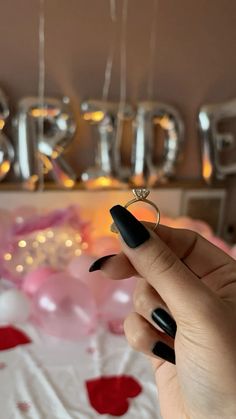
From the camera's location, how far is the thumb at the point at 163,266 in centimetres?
57

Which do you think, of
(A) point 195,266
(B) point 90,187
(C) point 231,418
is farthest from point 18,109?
(C) point 231,418

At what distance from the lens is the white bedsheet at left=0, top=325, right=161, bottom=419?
982 mm

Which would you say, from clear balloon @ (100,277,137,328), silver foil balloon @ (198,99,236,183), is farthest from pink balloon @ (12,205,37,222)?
silver foil balloon @ (198,99,236,183)

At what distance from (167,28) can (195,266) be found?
137 centimetres

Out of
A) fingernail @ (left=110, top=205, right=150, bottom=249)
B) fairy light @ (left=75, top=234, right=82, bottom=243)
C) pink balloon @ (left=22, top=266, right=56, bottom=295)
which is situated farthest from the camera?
fairy light @ (left=75, top=234, right=82, bottom=243)

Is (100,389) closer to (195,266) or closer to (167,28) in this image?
(195,266)

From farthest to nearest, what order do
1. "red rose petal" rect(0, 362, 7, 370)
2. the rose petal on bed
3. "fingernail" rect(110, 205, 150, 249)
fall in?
1. "red rose petal" rect(0, 362, 7, 370)
2. the rose petal on bed
3. "fingernail" rect(110, 205, 150, 249)

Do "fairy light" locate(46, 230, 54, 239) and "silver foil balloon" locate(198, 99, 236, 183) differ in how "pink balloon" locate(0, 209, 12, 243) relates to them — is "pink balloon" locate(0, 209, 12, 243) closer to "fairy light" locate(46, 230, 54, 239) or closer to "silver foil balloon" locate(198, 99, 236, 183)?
"fairy light" locate(46, 230, 54, 239)

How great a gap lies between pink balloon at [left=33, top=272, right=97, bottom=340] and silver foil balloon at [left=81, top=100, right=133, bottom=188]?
64 centimetres

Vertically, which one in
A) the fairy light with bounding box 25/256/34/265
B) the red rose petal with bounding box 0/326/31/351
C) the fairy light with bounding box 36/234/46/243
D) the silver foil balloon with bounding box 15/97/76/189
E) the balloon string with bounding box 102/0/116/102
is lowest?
the red rose petal with bounding box 0/326/31/351

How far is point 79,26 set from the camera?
1702 millimetres

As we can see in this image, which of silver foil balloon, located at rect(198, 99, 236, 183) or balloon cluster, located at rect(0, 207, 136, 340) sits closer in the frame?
balloon cluster, located at rect(0, 207, 136, 340)

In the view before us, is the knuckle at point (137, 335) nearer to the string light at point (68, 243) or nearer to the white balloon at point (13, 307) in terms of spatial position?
the white balloon at point (13, 307)

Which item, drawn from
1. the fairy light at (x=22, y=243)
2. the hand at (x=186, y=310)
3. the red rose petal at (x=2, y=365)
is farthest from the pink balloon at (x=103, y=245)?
the hand at (x=186, y=310)
